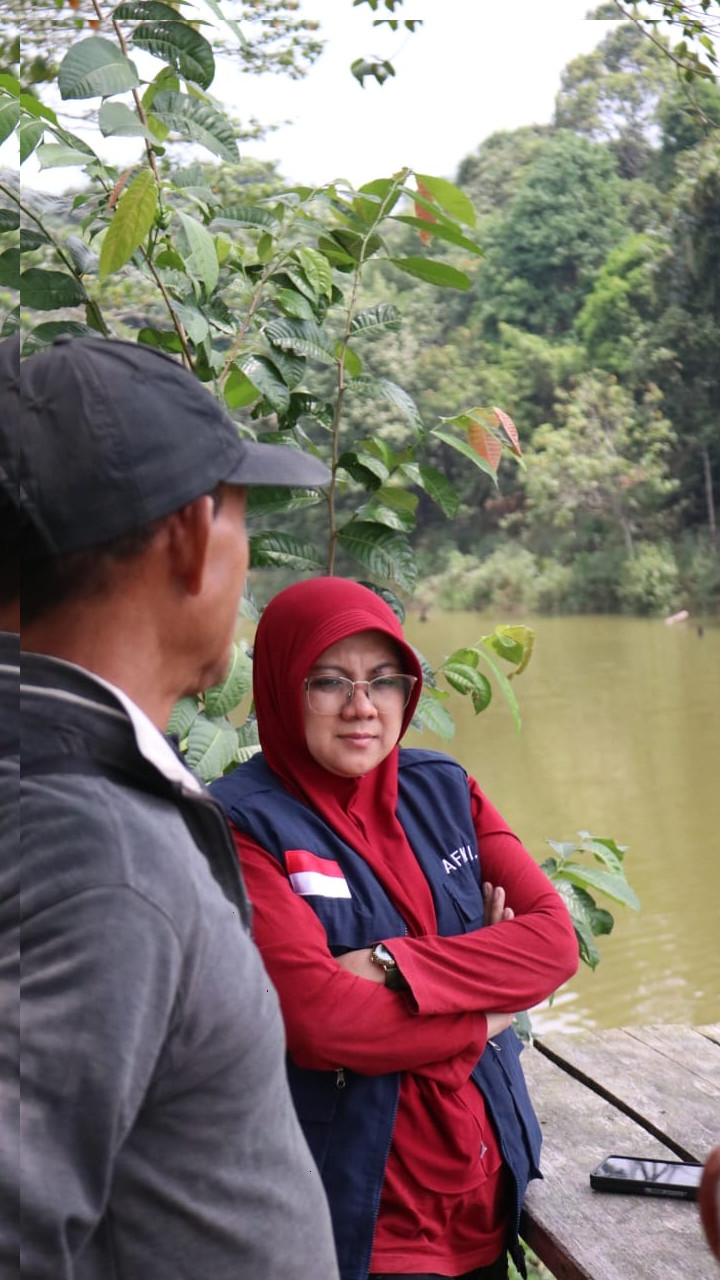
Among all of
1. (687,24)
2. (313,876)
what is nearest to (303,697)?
(313,876)

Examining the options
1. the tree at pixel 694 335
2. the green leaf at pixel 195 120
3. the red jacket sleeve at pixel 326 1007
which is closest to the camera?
the red jacket sleeve at pixel 326 1007

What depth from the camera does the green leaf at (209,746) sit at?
159 cm

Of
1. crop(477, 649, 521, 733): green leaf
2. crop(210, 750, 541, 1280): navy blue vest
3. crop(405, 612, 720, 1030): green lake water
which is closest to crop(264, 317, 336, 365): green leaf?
crop(477, 649, 521, 733): green leaf

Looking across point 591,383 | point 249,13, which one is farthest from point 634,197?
point 249,13

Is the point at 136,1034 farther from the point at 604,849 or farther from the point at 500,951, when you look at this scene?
the point at 604,849

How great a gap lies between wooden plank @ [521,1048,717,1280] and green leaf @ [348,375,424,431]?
0.87 meters

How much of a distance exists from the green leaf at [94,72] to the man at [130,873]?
2.63 ft

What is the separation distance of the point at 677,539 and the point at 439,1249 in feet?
71.0

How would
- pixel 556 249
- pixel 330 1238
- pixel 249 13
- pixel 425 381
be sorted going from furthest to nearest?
pixel 556 249, pixel 425 381, pixel 249 13, pixel 330 1238

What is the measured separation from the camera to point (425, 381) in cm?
2386

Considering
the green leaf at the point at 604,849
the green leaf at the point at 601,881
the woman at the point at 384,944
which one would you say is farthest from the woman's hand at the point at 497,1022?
the green leaf at the point at 604,849

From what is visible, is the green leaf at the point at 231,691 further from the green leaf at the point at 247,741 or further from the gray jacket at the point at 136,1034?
the gray jacket at the point at 136,1034

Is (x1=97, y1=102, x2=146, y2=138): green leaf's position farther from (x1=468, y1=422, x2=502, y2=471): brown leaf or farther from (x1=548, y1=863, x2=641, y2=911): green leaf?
(x1=548, y1=863, x2=641, y2=911): green leaf

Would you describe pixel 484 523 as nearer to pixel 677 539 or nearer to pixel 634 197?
pixel 677 539
